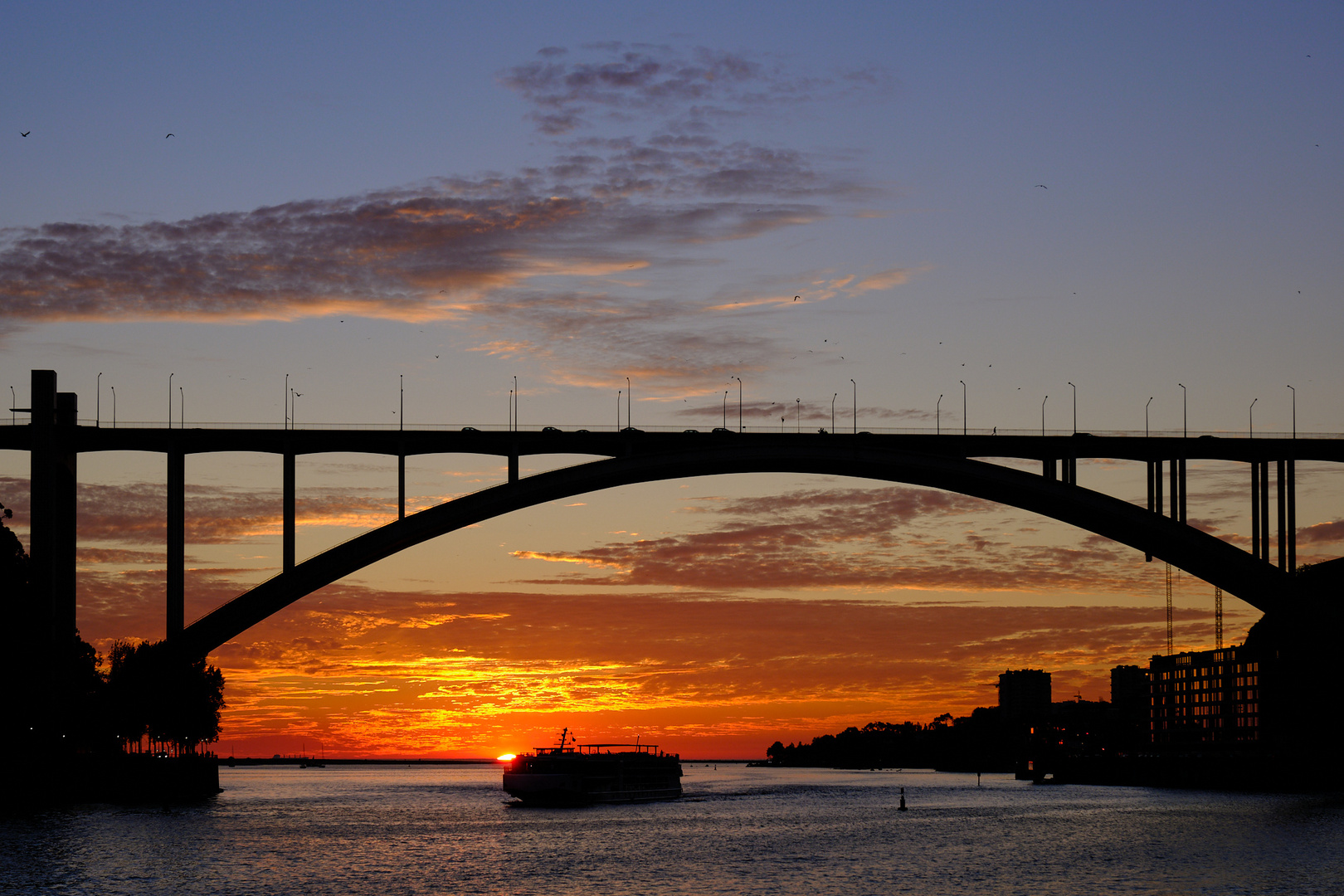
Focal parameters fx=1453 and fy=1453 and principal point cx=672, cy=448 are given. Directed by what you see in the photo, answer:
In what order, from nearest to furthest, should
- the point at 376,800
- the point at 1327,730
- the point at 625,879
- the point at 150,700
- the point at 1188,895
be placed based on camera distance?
the point at 1188,895 < the point at 625,879 < the point at 150,700 < the point at 1327,730 < the point at 376,800

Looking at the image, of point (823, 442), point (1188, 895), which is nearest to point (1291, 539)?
point (823, 442)

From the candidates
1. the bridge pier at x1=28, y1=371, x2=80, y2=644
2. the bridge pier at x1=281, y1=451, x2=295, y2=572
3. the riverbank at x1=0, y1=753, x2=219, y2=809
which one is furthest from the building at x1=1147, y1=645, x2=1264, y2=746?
the bridge pier at x1=28, y1=371, x2=80, y2=644

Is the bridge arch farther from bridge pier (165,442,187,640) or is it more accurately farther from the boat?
the boat

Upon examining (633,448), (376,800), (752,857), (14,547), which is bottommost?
(376,800)

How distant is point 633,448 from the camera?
65000 mm

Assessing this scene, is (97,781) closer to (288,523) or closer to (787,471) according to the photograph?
(288,523)

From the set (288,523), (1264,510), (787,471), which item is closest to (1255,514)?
(1264,510)

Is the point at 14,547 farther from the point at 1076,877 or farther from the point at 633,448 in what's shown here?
the point at 1076,877

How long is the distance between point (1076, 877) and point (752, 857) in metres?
14.0

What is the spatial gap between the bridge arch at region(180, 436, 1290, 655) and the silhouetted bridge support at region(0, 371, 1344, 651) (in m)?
0.08

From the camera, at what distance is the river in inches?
1916

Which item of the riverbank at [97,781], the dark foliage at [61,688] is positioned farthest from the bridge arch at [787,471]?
the riverbank at [97,781]

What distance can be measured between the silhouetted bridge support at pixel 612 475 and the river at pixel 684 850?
10.9 metres

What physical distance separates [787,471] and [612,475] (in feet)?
31.1
